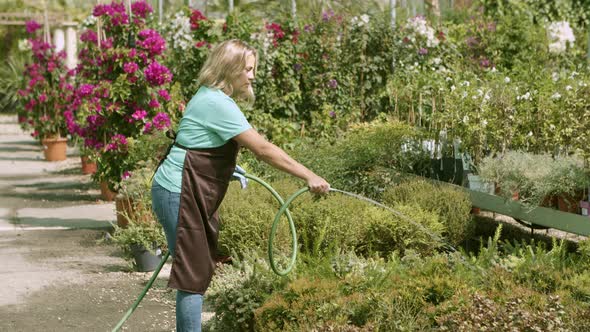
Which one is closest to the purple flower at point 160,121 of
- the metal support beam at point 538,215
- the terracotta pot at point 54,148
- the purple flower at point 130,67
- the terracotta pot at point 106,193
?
the purple flower at point 130,67

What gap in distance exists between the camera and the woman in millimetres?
4012

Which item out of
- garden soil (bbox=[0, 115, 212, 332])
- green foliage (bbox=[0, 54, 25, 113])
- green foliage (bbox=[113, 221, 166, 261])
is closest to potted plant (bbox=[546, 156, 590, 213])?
garden soil (bbox=[0, 115, 212, 332])

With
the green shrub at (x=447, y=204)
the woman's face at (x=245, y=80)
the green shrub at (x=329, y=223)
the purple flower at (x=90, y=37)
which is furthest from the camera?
the purple flower at (x=90, y=37)

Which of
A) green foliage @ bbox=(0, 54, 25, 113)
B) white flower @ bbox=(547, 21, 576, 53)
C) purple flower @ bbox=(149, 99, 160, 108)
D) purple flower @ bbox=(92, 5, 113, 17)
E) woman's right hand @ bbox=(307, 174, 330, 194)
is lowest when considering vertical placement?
green foliage @ bbox=(0, 54, 25, 113)

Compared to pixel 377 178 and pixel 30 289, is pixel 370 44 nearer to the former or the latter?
pixel 377 178

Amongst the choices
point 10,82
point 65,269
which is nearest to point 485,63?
point 65,269

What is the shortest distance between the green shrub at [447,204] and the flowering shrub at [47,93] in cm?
833

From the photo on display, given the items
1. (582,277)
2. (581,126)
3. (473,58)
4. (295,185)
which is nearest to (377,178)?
(295,185)

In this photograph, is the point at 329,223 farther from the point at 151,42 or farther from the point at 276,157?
the point at 151,42

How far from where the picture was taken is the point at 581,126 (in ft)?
21.4

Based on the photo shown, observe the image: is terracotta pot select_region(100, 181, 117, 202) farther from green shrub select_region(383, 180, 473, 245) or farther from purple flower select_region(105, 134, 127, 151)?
green shrub select_region(383, 180, 473, 245)

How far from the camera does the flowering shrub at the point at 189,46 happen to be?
979cm

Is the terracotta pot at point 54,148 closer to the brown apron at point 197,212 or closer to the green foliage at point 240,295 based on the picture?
the green foliage at point 240,295

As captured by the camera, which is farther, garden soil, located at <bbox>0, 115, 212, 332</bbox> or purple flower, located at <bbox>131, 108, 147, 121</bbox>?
purple flower, located at <bbox>131, 108, 147, 121</bbox>
